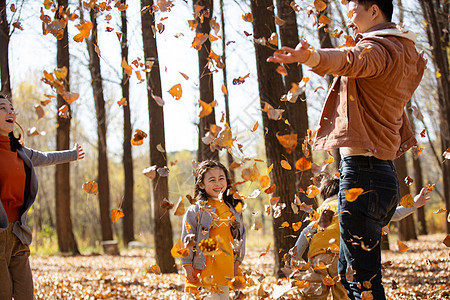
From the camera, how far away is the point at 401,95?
7.84 feet

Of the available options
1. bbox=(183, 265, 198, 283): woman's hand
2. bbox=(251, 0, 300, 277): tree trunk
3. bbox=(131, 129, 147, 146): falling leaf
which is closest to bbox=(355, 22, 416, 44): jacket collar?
bbox=(131, 129, 147, 146): falling leaf

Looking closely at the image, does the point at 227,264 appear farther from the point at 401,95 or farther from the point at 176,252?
the point at 401,95

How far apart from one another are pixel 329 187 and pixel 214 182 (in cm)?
94

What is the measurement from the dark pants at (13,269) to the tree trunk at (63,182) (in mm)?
7736

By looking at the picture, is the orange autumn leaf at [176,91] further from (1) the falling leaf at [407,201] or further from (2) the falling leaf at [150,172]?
(1) the falling leaf at [407,201]

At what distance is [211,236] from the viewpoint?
144 inches

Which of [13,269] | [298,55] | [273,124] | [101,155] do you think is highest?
[101,155]

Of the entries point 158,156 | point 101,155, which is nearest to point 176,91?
point 158,156

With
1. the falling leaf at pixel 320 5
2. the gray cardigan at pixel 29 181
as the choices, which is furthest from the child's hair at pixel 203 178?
the falling leaf at pixel 320 5

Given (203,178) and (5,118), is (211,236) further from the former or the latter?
(5,118)

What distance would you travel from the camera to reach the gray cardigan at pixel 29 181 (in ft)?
10.4

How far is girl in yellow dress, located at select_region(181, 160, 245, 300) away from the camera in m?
3.54

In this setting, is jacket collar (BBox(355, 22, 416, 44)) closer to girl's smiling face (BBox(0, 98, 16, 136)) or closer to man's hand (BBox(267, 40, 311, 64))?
man's hand (BBox(267, 40, 311, 64))

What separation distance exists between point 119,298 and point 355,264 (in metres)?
3.78
